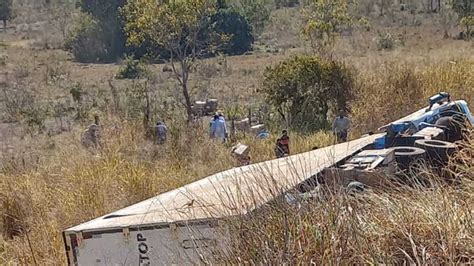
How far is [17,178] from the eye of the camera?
9938 millimetres

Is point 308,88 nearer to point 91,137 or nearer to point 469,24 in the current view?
point 91,137

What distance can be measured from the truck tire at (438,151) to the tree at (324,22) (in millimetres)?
15535

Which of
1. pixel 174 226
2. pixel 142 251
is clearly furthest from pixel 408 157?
pixel 142 251

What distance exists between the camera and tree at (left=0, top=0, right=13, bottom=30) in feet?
195

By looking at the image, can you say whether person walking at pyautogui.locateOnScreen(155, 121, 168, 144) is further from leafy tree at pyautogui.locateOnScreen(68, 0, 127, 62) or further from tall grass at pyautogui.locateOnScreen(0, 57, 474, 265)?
leafy tree at pyautogui.locateOnScreen(68, 0, 127, 62)

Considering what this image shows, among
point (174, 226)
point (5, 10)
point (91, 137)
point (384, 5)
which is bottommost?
point (384, 5)

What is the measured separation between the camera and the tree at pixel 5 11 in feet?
195

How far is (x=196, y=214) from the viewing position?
5020 millimetres

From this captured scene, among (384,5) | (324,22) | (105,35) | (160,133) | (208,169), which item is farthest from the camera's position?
(384,5)

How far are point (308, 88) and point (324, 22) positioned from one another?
18.1 feet

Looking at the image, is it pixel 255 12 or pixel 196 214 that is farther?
pixel 255 12

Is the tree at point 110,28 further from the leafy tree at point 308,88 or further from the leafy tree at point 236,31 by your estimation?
the leafy tree at point 308,88

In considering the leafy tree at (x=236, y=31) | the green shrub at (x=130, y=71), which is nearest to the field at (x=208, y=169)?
the green shrub at (x=130, y=71)

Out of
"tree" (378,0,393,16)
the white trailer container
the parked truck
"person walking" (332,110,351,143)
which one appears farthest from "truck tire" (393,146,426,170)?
"tree" (378,0,393,16)
